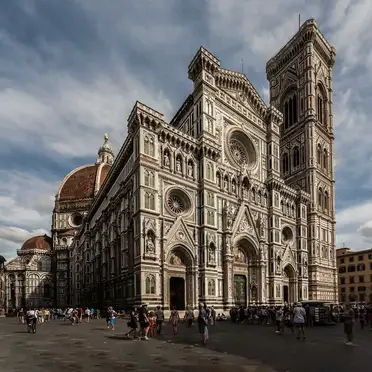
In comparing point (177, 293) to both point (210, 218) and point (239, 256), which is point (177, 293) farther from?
point (239, 256)

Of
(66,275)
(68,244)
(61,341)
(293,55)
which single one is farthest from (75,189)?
(61,341)

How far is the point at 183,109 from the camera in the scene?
46750mm

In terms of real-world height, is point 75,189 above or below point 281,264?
above

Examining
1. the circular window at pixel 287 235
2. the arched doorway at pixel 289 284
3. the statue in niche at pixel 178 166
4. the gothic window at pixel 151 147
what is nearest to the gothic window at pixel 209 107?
the statue in niche at pixel 178 166

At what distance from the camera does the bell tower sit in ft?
198

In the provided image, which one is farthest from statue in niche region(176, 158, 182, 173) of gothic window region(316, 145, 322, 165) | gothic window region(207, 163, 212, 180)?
gothic window region(316, 145, 322, 165)

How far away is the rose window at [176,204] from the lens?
127ft

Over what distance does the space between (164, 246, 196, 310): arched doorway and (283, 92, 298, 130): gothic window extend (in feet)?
127

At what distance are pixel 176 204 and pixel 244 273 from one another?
1309 centimetres

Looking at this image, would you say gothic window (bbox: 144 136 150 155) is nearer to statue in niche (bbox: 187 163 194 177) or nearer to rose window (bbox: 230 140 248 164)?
statue in niche (bbox: 187 163 194 177)

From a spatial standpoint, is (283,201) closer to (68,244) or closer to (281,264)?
(281,264)

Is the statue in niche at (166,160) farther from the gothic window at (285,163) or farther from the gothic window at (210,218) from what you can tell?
the gothic window at (285,163)

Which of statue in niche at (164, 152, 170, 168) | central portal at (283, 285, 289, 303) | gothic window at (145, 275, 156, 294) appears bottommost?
central portal at (283, 285, 289, 303)

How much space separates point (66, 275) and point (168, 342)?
3057 inches
